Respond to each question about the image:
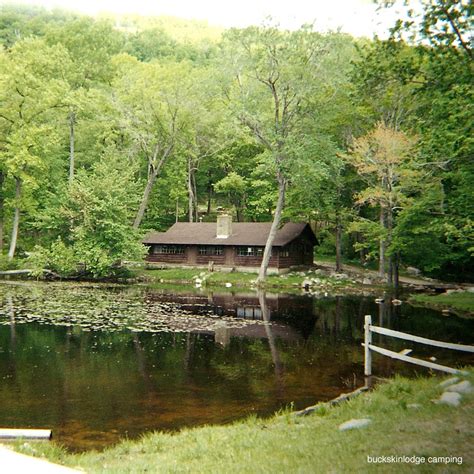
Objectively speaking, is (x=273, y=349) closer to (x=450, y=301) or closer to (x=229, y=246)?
(x=450, y=301)

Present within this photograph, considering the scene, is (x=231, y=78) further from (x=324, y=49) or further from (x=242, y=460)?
(x=242, y=460)

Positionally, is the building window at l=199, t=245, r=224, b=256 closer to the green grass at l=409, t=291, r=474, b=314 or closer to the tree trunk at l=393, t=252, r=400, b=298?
the tree trunk at l=393, t=252, r=400, b=298

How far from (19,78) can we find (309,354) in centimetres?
3618

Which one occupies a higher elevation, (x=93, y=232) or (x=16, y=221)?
(x=16, y=221)

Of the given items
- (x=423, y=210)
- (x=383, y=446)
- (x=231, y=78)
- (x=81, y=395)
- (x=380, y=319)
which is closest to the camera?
(x=383, y=446)

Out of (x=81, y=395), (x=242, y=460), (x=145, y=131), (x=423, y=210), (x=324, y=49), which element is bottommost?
(x=81, y=395)

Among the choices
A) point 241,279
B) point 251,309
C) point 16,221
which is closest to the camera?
point 251,309

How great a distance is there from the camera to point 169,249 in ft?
158

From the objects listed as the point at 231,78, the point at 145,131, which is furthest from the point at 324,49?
the point at 145,131

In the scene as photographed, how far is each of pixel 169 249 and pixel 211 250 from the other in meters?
4.66

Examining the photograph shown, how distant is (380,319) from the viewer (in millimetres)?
23125

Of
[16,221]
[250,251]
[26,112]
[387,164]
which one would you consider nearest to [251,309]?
[387,164]

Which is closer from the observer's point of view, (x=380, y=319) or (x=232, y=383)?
(x=232, y=383)

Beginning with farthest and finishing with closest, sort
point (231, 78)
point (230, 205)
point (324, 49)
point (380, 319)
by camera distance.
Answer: point (230, 205), point (231, 78), point (324, 49), point (380, 319)
